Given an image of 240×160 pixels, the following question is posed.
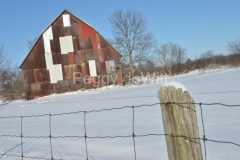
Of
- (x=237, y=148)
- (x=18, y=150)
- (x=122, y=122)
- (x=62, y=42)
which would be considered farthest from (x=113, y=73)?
(x=237, y=148)

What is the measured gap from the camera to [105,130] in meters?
6.36

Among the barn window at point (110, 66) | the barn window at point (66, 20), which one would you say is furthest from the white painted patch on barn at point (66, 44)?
the barn window at point (110, 66)

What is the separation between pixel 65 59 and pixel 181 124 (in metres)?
22.5

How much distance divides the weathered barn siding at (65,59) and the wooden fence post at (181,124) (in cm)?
2189

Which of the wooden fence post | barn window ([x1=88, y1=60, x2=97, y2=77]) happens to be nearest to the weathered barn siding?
barn window ([x1=88, y1=60, x2=97, y2=77])

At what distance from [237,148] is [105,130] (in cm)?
317

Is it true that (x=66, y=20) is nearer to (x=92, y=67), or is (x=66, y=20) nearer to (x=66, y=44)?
(x=66, y=44)

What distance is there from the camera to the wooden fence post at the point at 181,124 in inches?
80.9

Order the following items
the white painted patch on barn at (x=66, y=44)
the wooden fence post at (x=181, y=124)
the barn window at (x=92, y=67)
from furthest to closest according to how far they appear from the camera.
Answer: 1. the barn window at (x=92, y=67)
2. the white painted patch on barn at (x=66, y=44)
3. the wooden fence post at (x=181, y=124)

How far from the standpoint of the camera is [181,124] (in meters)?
2.06

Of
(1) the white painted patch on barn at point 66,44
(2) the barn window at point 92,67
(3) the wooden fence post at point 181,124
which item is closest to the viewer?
(3) the wooden fence post at point 181,124

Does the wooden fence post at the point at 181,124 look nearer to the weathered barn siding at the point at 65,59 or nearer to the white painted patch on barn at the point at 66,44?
the weathered barn siding at the point at 65,59

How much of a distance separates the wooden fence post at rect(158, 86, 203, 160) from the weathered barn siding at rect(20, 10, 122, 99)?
71.8ft

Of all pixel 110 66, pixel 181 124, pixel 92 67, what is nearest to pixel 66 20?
pixel 92 67
